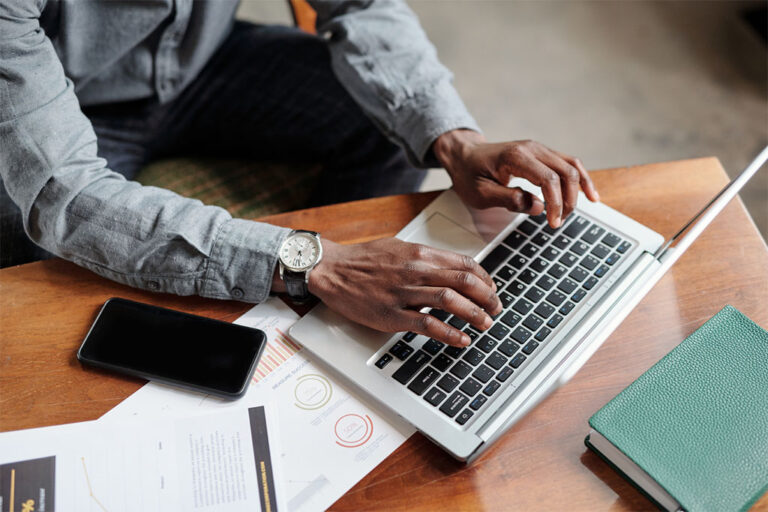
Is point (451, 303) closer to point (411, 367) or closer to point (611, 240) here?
point (411, 367)

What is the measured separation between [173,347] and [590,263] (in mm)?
550

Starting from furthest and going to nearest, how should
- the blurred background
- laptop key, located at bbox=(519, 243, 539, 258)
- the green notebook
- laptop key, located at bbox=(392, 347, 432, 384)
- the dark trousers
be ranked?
the blurred background
the dark trousers
laptop key, located at bbox=(519, 243, 539, 258)
laptop key, located at bbox=(392, 347, 432, 384)
the green notebook

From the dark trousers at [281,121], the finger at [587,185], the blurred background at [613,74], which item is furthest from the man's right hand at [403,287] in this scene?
the blurred background at [613,74]

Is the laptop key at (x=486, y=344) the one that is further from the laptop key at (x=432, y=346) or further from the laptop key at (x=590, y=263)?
the laptop key at (x=590, y=263)

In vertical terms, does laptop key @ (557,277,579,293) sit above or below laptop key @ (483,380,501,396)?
above

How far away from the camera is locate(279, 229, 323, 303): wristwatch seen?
2.66 feet

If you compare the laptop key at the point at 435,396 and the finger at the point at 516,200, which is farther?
the finger at the point at 516,200

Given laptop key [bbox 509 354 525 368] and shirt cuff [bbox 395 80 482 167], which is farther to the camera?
shirt cuff [bbox 395 80 482 167]

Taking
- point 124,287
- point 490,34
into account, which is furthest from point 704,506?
point 490,34

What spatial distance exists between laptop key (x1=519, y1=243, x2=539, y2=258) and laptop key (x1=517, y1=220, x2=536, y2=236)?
2 centimetres

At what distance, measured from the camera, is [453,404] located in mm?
702

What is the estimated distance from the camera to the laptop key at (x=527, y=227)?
862 mm

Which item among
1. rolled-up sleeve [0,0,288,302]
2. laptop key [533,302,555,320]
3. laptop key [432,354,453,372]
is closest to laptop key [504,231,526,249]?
laptop key [533,302,555,320]

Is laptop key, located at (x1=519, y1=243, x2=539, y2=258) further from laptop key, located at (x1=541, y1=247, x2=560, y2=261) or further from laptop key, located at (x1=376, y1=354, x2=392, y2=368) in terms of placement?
laptop key, located at (x1=376, y1=354, x2=392, y2=368)
